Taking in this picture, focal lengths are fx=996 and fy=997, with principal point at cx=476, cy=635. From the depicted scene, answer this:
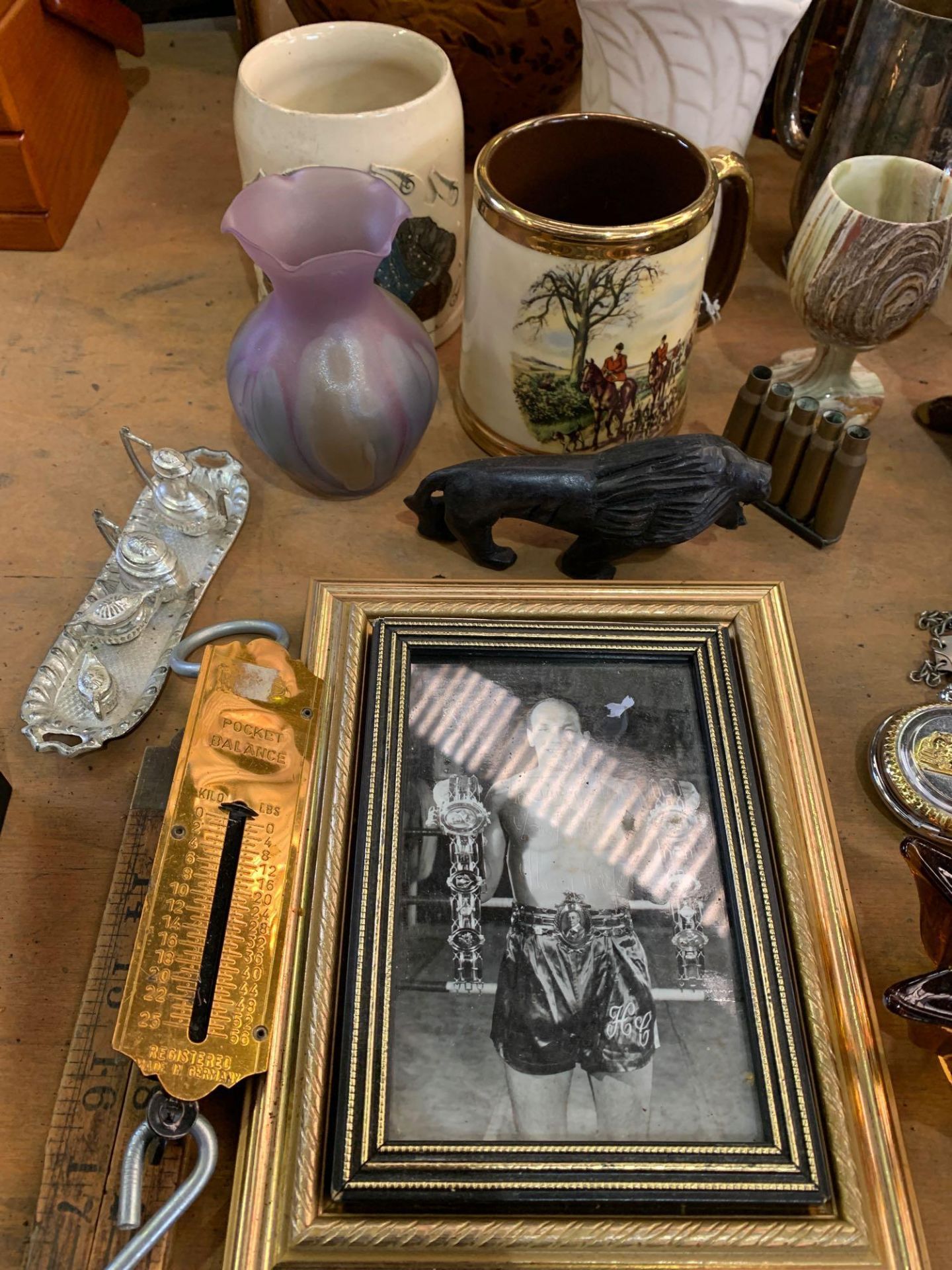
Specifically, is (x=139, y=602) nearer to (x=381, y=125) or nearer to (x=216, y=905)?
(x=216, y=905)

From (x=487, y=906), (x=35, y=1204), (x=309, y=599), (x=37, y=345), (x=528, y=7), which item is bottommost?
(x=35, y=1204)

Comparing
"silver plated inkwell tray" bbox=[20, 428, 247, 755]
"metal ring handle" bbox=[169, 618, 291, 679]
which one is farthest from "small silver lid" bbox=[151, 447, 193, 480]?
"metal ring handle" bbox=[169, 618, 291, 679]

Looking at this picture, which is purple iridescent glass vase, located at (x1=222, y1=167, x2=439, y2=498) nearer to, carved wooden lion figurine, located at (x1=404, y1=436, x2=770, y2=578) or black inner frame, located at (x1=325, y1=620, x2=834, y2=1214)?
carved wooden lion figurine, located at (x1=404, y1=436, x2=770, y2=578)

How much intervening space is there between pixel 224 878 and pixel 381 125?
1.55 feet

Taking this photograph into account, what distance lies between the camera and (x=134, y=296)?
0.82 m

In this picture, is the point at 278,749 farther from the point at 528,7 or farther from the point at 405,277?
the point at 528,7

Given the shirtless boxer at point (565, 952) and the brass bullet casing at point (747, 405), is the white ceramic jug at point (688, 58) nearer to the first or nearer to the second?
the brass bullet casing at point (747, 405)

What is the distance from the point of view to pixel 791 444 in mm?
639

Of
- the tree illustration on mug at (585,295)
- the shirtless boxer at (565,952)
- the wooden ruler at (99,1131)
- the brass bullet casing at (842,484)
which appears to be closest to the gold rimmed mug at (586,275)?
the tree illustration on mug at (585,295)

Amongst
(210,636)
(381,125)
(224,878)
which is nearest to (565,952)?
(224,878)

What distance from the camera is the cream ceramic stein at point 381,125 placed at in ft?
2.08

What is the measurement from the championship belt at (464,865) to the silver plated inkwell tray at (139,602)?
0.62 feet

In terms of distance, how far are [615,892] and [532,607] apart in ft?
0.58

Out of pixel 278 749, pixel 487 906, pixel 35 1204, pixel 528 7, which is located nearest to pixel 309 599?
pixel 278 749
